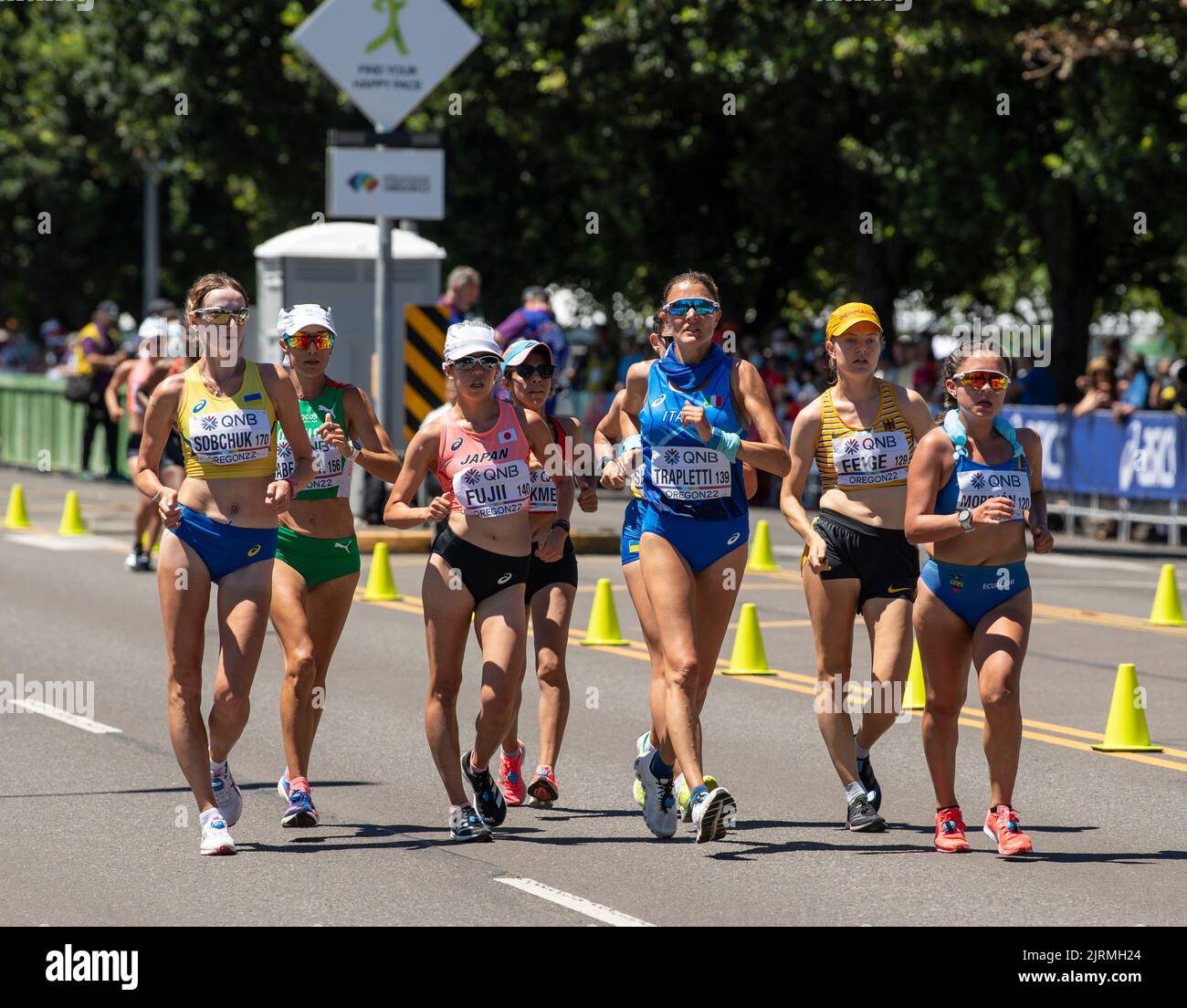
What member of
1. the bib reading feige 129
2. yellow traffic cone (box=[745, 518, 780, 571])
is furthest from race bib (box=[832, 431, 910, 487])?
yellow traffic cone (box=[745, 518, 780, 571])

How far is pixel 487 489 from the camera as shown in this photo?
311 inches

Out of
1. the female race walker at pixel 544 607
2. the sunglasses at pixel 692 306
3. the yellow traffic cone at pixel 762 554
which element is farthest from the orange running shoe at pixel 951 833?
the yellow traffic cone at pixel 762 554

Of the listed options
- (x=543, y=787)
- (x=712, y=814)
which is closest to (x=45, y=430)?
(x=543, y=787)

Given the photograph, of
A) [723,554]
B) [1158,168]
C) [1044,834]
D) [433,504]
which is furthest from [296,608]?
[1158,168]

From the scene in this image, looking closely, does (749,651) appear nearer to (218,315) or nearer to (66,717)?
(66,717)

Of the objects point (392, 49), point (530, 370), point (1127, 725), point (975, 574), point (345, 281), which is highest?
point (392, 49)

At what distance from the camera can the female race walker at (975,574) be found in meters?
7.58

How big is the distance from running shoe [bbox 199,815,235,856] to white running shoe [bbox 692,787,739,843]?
1.69m

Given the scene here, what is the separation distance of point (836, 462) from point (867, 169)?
23.8 meters

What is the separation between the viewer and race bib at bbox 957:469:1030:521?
7.67 metres

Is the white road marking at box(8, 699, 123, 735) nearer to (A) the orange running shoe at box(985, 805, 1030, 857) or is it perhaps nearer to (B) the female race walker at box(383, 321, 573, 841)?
(B) the female race walker at box(383, 321, 573, 841)

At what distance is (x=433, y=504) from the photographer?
24.9ft

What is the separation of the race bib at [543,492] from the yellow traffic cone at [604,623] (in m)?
5.12

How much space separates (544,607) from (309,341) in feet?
5.13
